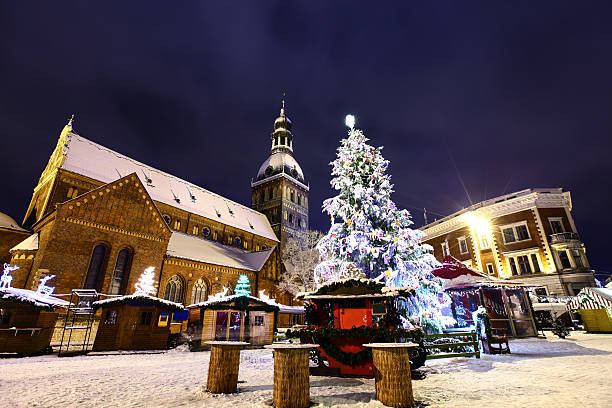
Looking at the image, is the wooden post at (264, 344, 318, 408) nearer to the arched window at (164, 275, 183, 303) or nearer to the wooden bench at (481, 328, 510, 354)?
the wooden bench at (481, 328, 510, 354)

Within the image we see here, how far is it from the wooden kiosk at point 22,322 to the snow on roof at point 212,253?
1036cm

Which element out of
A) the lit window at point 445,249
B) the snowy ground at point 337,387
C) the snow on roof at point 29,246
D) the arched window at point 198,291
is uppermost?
the lit window at point 445,249

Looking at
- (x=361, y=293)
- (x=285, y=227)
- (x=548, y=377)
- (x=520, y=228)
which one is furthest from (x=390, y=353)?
(x=285, y=227)

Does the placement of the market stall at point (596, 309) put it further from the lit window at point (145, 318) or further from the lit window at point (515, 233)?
the lit window at point (145, 318)

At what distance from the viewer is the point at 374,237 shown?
1276cm

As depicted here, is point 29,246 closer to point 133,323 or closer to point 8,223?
point 8,223

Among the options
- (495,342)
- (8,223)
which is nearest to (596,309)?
(495,342)

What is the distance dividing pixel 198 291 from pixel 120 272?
7.27 meters

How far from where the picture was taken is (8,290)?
12.9m

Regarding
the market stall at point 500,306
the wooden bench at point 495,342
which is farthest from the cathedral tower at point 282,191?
the wooden bench at point 495,342

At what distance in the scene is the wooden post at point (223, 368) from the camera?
6012mm

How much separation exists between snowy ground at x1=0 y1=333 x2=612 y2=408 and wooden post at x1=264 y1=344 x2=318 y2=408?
424mm

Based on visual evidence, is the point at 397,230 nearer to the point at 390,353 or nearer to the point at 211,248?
the point at 390,353

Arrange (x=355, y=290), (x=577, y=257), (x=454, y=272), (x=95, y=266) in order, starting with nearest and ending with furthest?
1. (x=355, y=290)
2. (x=454, y=272)
3. (x=95, y=266)
4. (x=577, y=257)
